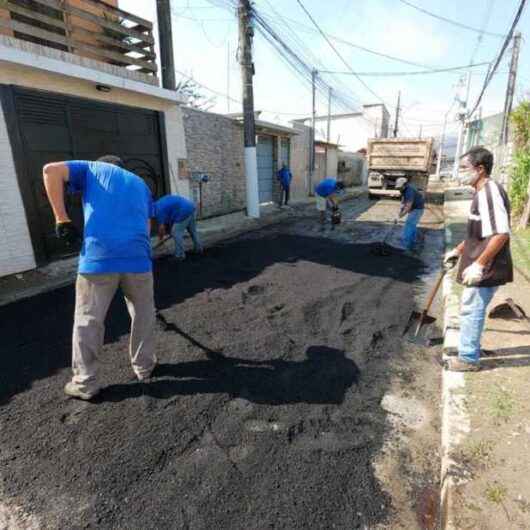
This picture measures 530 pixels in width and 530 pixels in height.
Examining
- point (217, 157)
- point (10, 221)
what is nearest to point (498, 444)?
point (10, 221)

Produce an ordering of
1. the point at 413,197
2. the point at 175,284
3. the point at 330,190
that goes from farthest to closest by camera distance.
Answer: the point at 330,190
the point at 413,197
the point at 175,284

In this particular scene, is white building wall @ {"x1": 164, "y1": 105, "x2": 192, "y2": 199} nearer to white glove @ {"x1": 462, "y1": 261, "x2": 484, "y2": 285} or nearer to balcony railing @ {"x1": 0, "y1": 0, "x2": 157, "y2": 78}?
balcony railing @ {"x1": 0, "y1": 0, "x2": 157, "y2": 78}

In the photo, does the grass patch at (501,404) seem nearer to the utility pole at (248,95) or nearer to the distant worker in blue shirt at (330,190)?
the distant worker in blue shirt at (330,190)

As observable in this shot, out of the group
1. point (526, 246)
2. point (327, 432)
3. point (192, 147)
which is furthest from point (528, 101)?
point (327, 432)

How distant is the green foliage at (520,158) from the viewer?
831 centimetres

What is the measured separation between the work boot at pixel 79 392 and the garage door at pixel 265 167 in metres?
11.7

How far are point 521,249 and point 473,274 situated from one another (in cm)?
501

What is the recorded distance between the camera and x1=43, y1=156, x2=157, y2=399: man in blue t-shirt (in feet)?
7.70

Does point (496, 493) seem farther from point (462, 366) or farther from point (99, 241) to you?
point (99, 241)

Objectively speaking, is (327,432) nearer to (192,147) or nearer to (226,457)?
(226,457)

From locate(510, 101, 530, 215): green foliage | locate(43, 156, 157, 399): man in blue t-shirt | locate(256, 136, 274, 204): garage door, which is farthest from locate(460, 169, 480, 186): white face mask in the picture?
locate(256, 136, 274, 204): garage door

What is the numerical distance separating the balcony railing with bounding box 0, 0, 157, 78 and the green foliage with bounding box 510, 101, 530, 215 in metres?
8.81

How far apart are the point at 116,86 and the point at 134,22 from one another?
1.75 meters

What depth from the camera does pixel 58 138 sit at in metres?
5.93
